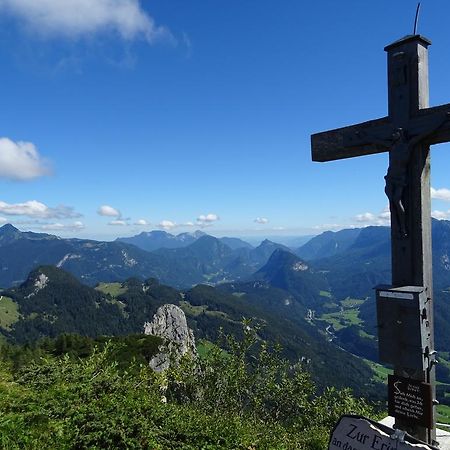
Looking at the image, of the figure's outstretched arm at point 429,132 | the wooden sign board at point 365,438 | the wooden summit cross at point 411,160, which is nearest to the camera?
the wooden sign board at point 365,438

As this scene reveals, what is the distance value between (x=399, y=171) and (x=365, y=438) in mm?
3364

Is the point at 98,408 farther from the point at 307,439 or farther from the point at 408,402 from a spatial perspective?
the point at 408,402

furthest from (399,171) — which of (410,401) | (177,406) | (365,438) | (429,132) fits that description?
(177,406)

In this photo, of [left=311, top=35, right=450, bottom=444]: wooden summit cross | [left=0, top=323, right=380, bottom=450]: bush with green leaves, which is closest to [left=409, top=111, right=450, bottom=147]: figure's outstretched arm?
[left=311, top=35, right=450, bottom=444]: wooden summit cross

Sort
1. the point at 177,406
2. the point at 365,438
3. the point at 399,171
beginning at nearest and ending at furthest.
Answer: the point at 365,438 < the point at 399,171 < the point at 177,406

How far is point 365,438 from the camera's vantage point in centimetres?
465

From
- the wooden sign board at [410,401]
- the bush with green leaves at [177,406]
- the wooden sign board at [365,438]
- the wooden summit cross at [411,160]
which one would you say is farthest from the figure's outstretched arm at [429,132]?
the bush with green leaves at [177,406]

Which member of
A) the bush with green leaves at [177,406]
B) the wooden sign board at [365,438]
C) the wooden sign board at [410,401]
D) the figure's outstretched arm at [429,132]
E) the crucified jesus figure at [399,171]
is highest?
the figure's outstretched arm at [429,132]

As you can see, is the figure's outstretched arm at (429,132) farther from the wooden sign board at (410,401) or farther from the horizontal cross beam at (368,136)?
the wooden sign board at (410,401)

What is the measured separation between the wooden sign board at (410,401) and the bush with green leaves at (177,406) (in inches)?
142

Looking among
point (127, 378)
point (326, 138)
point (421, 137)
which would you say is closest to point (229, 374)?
point (127, 378)

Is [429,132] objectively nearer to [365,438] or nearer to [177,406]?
[365,438]

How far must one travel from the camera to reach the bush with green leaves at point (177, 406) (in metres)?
7.34

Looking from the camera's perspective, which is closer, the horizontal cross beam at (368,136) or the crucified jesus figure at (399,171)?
the horizontal cross beam at (368,136)
